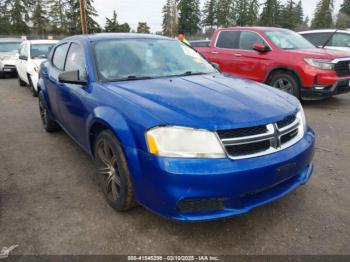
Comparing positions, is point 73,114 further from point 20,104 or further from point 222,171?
point 20,104

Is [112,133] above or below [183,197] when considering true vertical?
above

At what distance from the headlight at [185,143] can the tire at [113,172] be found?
17.6 inches

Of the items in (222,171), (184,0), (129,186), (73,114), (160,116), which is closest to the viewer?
(222,171)

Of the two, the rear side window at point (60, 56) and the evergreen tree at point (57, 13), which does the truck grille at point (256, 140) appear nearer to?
the rear side window at point (60, 56)

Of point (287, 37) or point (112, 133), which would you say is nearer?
point (112, 133)

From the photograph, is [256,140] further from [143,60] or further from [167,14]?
[167,14]

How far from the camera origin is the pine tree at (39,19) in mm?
55375

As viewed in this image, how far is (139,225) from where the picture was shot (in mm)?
2742

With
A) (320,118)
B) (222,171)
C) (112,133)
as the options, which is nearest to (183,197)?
(222,171)

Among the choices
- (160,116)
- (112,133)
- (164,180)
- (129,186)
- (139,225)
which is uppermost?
(160,116)

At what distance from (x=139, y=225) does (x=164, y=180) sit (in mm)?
735

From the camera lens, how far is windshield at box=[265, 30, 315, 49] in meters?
7.47

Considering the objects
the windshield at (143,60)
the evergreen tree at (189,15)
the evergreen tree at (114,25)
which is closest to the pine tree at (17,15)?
the evergreen tree at (114,25)

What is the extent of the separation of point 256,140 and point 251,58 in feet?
18.9
